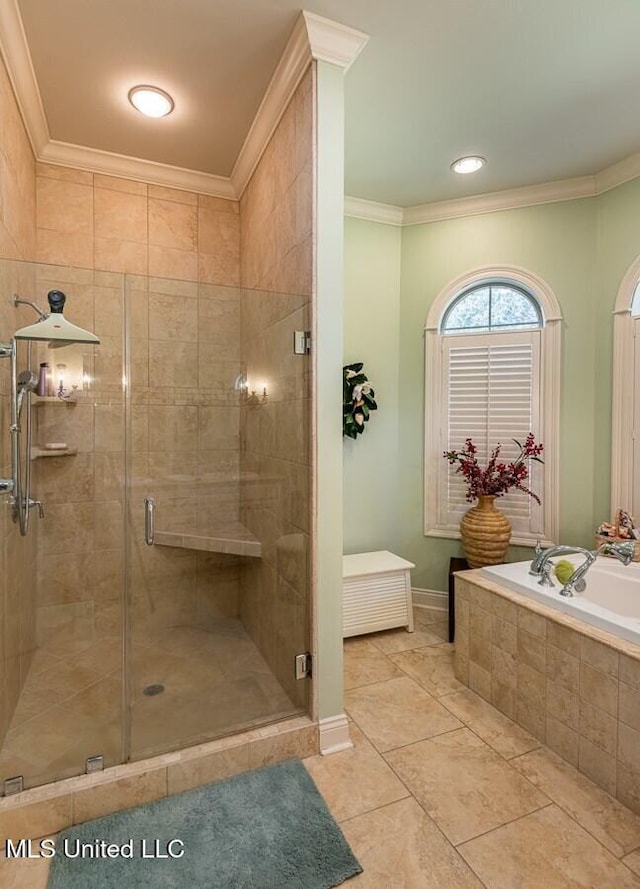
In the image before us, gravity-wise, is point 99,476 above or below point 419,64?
below

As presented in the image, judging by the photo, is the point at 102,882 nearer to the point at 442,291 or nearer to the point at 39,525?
the point at 39,525

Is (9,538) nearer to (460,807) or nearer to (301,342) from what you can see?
(301,342)

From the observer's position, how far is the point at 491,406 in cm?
319

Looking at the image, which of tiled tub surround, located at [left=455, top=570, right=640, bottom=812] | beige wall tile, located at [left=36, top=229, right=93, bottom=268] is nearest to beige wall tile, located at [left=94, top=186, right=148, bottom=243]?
beige wall tile, located at [left=36, top=229, right=93, bottom=268]

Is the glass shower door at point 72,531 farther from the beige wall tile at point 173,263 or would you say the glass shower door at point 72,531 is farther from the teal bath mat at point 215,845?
the beige wall tile at point 173,263

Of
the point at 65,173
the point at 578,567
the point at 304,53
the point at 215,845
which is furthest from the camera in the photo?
the point at 65,173

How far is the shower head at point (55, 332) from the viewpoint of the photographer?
179cm

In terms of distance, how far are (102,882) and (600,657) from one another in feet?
6.13

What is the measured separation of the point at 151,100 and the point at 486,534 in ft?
9.91

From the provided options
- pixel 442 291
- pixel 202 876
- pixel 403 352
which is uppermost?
pixel 442 291

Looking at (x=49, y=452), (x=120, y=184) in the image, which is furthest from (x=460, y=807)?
(x=120, y=184)

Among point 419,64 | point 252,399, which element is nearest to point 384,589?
point 252,399

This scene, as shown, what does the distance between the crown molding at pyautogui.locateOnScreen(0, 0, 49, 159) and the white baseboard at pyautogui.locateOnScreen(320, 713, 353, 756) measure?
10.0 feet

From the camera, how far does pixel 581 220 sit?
301 cm
